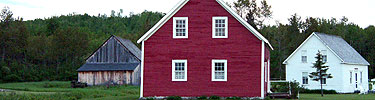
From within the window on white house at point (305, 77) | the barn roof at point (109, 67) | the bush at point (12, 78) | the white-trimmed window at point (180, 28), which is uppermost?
the white-trimmed window at point (180, 28)

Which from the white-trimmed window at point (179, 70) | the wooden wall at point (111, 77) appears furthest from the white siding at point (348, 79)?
the white-trimmed window at point (179, 70)

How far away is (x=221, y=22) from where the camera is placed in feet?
107

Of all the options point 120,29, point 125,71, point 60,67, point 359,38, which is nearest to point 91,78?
point 125,71

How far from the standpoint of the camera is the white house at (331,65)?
165 ft

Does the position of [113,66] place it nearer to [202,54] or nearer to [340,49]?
[340,49]

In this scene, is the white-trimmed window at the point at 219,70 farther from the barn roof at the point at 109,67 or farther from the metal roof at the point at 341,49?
the barn roof at the point at 109,67

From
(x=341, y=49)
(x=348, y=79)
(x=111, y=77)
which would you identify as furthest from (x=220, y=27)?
(x=111, y=77)

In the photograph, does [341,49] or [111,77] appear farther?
[111,77]

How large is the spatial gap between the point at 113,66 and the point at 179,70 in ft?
93.1

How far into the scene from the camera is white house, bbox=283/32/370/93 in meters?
50.4

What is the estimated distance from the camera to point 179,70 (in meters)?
32.8

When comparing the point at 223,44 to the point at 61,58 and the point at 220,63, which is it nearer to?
the point at 220,63

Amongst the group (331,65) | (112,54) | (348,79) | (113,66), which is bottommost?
(348,79)

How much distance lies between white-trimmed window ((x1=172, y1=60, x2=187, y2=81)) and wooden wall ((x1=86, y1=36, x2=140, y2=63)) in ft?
93.3
